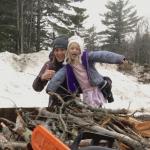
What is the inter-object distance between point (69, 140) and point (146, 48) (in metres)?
54.0

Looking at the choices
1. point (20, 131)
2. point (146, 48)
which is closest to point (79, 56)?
point (20, 131)

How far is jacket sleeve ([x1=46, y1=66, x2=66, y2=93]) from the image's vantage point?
6.25 metres

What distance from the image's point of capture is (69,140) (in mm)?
4691

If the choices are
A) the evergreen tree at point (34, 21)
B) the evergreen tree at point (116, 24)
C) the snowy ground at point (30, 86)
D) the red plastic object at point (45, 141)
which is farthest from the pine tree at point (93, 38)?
the red plastic object at point (45, 141)

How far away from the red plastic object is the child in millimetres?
1542

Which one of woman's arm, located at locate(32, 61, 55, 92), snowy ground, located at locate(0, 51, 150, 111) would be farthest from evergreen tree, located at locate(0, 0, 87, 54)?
woman's arm, located at locate(32, 61, 55, 92)

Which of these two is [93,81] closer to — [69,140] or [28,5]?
[69,140]

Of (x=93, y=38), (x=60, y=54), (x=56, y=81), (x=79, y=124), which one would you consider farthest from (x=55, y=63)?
(x=93, y=38)

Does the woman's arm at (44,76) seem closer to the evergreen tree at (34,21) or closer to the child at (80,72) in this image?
the child at (80,72)

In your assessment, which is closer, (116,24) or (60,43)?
(60,43)

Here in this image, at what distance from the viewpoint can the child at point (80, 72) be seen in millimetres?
6234

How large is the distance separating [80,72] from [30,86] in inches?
609

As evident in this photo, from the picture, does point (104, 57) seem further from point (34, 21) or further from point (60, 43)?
point (34, 21)

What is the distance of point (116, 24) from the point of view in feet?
192
